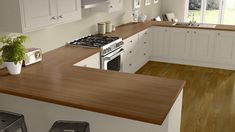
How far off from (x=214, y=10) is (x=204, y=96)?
19.2 ft

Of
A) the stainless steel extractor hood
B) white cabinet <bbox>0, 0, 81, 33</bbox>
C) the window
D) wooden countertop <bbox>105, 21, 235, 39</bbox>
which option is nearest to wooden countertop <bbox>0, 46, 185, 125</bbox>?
white cabinet <bbox>0, 0, 81, 33</bbox>

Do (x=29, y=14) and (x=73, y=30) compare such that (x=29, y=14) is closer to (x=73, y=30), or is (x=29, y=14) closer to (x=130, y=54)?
(x=73, y=30)

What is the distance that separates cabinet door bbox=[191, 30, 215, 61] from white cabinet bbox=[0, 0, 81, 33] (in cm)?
338

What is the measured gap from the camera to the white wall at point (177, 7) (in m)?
8.83

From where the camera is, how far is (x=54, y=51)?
3.67m

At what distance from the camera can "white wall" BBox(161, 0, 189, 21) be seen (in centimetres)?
883

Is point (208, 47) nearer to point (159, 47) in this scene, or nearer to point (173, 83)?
point (159, 47)

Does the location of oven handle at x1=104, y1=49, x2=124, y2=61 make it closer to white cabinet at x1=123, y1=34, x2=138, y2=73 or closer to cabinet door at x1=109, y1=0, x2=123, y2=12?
white cabinet at x1=123, y1=34, x2=138, y2=73

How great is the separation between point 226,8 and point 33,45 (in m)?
7.69

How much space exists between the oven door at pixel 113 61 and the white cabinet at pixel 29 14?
3.18ft

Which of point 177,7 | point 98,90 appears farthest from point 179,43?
point 98,90

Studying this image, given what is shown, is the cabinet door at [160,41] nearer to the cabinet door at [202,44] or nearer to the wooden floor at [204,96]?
the wooden floor at [204,96]

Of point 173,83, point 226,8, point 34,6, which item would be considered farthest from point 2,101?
point 226,8

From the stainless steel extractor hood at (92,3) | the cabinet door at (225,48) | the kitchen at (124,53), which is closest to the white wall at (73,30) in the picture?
the kitchen at (124,53)
